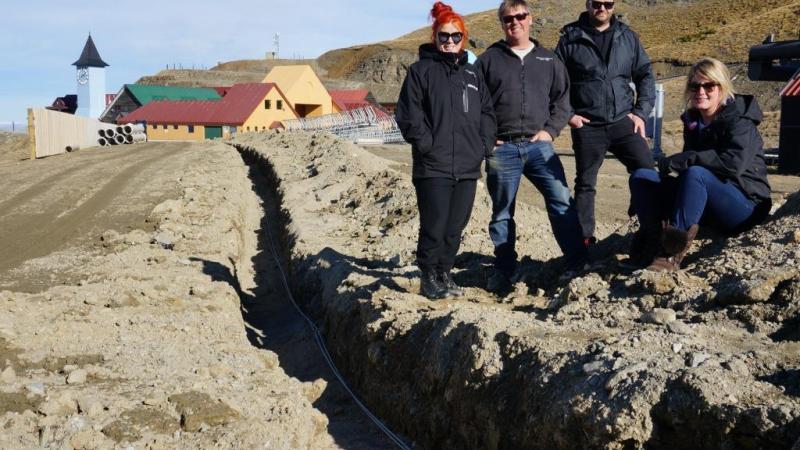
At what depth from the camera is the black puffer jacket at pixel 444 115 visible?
5.75 m

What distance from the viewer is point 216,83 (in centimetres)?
8338

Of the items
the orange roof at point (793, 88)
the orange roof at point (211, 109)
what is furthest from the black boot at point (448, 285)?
the orange roof at point (211, 109)

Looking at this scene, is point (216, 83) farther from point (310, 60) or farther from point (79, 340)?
point (79, 340)

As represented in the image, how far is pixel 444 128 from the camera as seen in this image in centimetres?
581

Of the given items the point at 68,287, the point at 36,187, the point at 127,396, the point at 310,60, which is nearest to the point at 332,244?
the point at 68,287

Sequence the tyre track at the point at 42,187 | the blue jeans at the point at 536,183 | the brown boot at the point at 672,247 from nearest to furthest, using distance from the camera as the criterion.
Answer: the brown boot at the point at 672,247, the blue jeans at the point at 536,183, the tyre track at the point at 42,187

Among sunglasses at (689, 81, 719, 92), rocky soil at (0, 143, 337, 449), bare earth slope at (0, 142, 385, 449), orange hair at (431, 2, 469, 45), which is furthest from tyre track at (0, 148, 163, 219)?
sunglasses at (689, 81, 719, 92)

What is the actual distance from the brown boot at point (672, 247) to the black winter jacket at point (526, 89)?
109cm

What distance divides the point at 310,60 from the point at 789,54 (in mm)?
97236

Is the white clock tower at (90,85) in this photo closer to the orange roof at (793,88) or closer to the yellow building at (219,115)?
the yellow building at (219,115)

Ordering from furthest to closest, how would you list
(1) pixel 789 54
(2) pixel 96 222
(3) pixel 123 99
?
(3) pixel 123 99, (1) pixel 789 54, (2) pixel 96 222

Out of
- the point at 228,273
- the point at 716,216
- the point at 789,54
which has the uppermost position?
the point at 789,54

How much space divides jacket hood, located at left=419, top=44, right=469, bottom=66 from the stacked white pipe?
38190 millimetres

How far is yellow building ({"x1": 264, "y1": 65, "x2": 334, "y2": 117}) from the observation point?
2226 inches
